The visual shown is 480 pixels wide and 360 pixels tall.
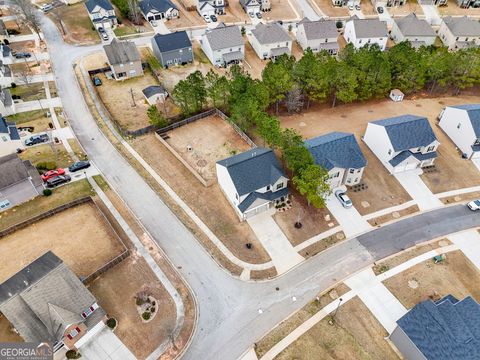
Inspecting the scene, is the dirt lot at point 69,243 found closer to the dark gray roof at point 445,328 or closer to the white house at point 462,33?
the dark gray roof at point 445,328

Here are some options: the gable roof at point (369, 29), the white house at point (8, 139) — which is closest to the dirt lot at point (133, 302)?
the white house at point (8, 139)

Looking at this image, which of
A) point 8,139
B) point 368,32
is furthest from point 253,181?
point 368,32

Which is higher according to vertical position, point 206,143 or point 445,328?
point 206,143

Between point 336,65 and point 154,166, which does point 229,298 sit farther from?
point 336,65

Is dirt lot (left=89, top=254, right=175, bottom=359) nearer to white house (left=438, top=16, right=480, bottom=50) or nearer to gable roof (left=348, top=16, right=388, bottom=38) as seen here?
gable roof (left=348, top=16, right=388, bottom=38)

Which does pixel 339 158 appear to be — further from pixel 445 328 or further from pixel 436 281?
pixel 445 328

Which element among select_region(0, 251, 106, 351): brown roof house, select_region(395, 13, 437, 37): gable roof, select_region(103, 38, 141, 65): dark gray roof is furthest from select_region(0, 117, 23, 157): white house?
select_region(395, 13, 437, 37): gable roof
